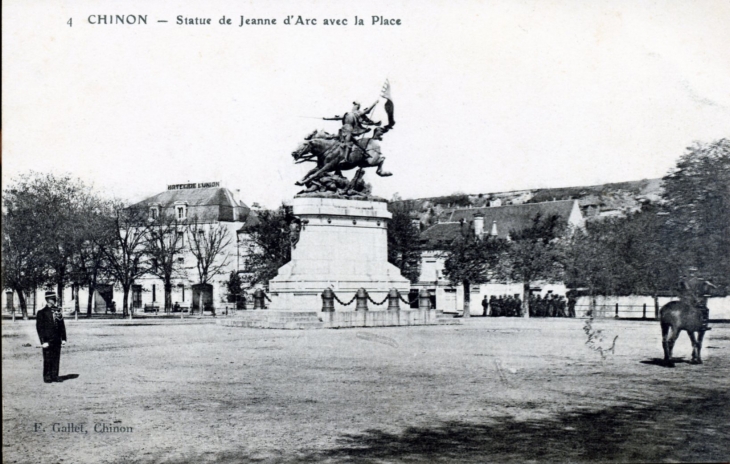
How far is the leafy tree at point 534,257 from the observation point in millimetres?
38500

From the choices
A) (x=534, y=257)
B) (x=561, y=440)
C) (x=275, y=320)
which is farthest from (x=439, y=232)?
(x=561, y=440)

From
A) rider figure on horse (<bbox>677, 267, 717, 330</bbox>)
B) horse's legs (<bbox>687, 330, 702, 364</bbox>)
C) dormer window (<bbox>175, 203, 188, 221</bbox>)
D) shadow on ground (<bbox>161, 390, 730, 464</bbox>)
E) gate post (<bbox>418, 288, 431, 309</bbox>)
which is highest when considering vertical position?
dormer window (<bbox>175, 203, 188, 221</bbox>)

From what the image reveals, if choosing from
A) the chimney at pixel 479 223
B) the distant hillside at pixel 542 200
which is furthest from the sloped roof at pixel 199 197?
the chimney at pixel 479 223

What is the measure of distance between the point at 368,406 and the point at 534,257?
3089cm

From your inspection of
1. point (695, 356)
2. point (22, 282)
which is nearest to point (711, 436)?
point (695, 356)

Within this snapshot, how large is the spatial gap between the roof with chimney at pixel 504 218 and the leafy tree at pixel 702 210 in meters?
31.3

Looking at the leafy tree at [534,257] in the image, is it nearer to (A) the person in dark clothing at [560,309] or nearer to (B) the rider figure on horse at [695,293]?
(A) the person in dark clothing at [560,309]

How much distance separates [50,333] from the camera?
10352 millimetres

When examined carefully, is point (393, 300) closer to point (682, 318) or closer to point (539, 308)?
point (682, 318)

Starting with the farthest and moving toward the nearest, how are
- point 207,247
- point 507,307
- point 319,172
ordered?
point 207,247 → point 507,307 → point 319,172

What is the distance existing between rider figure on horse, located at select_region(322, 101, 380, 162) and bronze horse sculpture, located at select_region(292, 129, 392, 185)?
25cm

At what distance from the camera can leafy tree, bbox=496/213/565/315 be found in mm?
38500

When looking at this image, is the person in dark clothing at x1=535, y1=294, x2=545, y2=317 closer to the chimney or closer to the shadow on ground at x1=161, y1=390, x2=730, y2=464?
the chimney

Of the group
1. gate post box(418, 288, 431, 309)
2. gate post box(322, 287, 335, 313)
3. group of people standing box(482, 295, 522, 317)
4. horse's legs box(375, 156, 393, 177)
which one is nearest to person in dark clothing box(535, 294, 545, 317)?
group of people standing box(482, 295, 522, 317)
